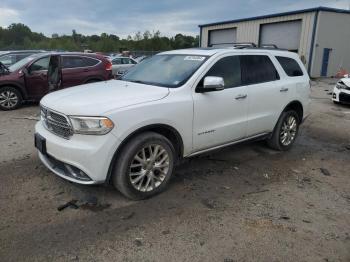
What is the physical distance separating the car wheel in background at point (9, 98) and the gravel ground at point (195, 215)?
177 inches

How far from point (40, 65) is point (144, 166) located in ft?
23.9

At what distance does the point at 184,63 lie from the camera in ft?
15.2

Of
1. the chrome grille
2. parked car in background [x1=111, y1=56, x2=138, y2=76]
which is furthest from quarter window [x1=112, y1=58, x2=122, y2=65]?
the chrome grille

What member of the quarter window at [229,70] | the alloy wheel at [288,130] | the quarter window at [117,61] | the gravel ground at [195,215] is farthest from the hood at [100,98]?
the quarter window at [117,61]

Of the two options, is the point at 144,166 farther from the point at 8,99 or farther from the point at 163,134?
the point at 8,99

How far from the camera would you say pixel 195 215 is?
3.67 m

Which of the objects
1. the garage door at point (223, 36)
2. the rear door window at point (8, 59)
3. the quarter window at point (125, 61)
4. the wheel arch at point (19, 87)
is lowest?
the wheel arch at point (19, 87)

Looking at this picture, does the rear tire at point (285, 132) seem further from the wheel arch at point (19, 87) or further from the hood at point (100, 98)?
the wheel arch at point (19, 87)

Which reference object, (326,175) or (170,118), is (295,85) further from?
(170,118)

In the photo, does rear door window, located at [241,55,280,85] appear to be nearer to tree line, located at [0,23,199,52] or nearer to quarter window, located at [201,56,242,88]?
quarter window, located at [201,56,242,88]

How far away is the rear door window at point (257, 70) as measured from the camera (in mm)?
5000

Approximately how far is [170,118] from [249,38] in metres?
25.6

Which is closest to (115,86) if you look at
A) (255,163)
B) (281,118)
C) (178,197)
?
(178,197)

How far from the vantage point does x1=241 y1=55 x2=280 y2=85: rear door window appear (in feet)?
16.4
